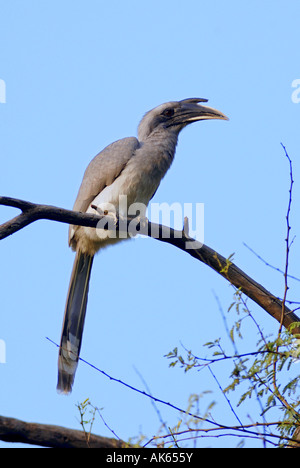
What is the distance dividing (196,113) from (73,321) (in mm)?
2283

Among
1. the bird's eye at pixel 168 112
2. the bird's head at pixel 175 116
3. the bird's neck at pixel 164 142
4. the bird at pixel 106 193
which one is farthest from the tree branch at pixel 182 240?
the bird's eye at pixel 168 112

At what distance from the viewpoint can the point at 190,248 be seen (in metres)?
4.98

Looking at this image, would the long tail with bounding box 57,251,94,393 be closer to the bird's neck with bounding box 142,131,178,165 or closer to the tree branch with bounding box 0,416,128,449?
the bird's neck with bounding box 142,131,178,165

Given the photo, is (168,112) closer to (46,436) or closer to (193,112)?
(193,112)

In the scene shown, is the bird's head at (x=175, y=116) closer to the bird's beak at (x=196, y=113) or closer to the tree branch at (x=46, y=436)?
the bird's beak at (x=196, y=113)

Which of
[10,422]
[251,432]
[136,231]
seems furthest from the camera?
[136,231]

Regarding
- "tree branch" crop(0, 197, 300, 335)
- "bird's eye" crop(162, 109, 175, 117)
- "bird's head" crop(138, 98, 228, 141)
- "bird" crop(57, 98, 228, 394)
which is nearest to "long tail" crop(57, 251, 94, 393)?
"bird" crop(57, 98, 228, 394)

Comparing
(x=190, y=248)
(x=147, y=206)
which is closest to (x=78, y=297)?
(x=147, y=206)

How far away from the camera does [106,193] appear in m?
6.09

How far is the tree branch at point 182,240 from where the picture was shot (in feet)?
14.1

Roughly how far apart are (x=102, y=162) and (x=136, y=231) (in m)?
1.12

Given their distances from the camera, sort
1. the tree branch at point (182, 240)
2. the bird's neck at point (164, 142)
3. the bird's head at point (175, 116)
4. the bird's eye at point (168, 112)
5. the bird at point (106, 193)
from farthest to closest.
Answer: the bird's eye at point (168, 112) < the bird's head at point (175, 116) < the bird's neck at point (164, 142) < the bird at point (106, 193) < the tree branch at point (182, 240)
